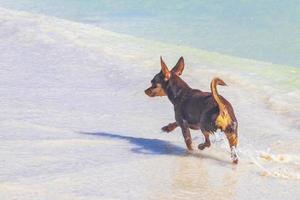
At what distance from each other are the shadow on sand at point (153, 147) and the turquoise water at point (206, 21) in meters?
4.01

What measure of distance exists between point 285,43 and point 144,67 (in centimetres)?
262

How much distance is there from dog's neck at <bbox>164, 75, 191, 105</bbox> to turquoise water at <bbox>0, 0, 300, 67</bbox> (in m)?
3.97

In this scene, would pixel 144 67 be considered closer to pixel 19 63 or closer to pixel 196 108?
pixel 19 63

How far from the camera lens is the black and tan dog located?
3898 millimetres

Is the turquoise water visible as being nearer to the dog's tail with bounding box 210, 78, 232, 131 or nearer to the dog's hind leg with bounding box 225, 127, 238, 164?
the dog's hind leg with bounding box 225, 127, 238, 164

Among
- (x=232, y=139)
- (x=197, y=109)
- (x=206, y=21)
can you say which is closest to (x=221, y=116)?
(x=232, y=139)

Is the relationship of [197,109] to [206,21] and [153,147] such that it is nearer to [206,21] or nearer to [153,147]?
[153,147]

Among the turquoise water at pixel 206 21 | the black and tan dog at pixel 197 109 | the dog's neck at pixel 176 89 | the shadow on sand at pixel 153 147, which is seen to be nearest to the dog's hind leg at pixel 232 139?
the black and tan dog at pixel 197 109

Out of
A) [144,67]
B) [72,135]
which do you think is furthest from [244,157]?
[144,67]

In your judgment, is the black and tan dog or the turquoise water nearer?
the black and tan dog

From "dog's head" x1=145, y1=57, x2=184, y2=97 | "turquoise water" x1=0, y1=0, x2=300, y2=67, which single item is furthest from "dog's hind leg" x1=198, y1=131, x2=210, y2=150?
"turquoise water" x1=0, y1=0, x2=300, y2=67

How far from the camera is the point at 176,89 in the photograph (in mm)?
4395

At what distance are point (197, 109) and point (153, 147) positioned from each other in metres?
0.35

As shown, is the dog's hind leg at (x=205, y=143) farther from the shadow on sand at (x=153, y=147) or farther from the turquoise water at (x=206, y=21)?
the turquoise water at (x=206, y=21)
